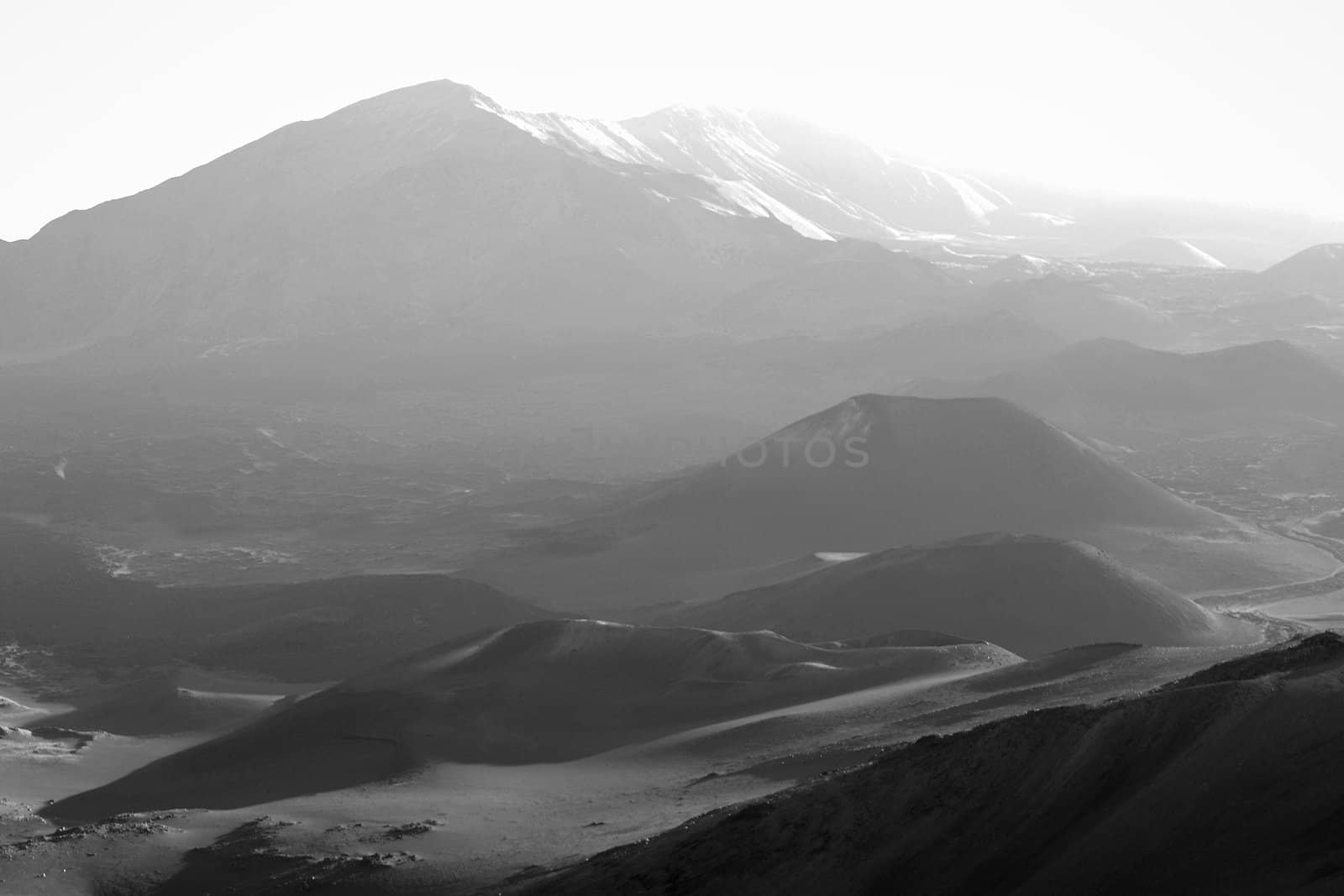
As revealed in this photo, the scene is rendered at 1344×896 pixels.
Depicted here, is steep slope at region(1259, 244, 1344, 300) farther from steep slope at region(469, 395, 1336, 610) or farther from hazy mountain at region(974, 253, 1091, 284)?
steep slope at region(469, 395, 1336, 610)

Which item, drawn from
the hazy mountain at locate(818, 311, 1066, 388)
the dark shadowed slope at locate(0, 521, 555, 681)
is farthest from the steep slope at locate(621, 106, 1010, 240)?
the dark shadowed slope at locate(0, 521, 555, 681)

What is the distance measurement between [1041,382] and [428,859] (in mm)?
56480

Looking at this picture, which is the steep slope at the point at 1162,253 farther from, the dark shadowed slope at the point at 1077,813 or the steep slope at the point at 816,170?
the dark shadowed slope at the point at 1077,813

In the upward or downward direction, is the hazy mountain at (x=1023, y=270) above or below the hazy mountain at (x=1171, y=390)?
above

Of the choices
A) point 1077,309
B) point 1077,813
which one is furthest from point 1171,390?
point 1077,813

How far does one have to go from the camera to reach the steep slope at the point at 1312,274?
11012 cm

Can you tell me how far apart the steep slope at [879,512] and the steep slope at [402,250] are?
4387 cm

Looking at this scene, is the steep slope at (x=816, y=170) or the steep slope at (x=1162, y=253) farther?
the steep slope at (x=816, y=170)

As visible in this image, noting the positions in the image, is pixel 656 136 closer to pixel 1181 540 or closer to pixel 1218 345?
pixel 1218 345

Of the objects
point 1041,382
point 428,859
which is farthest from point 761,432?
point 428,859

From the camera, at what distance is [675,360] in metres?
85.3

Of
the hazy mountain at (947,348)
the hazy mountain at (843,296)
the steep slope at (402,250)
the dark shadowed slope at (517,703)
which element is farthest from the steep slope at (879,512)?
the steep slope at (402,250)

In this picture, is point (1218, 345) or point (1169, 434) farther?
point (1218, 345)

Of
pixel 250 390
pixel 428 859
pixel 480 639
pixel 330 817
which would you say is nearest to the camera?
pixel 428 859
